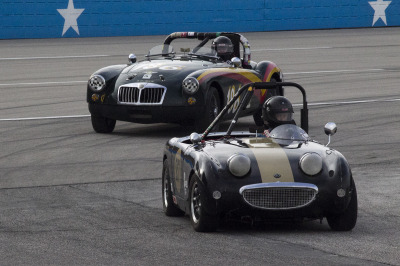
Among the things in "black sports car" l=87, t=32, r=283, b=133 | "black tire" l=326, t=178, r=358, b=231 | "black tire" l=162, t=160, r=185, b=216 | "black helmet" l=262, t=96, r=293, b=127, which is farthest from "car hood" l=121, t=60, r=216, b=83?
"black tire" l=326, t=178, r=358, b=231

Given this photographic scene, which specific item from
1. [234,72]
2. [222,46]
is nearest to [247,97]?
[234,72]

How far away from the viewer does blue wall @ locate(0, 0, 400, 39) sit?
37.7 metres

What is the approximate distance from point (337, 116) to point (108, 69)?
13.0ft

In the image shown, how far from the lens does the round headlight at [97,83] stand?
14.9 metres

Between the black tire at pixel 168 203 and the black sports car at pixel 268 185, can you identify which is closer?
the black sports car at pixel 268 185

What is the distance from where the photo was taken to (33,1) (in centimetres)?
3747

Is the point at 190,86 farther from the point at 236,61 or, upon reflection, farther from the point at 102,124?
the point at 102,124

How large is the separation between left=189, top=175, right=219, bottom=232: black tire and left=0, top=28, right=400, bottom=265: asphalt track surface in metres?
0.08

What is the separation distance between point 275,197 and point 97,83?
7.51m

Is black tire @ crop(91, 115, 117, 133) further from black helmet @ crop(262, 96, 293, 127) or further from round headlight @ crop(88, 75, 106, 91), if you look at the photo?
black helmet @ crop(262, 96, 293, 127)

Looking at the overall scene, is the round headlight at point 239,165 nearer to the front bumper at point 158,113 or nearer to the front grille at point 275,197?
the front grille at point 275,197

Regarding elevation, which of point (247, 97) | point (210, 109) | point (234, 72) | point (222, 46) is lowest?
point (210, 109)

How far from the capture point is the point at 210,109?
576 inches

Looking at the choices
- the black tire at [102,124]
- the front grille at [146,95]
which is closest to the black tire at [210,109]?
the front grille at [146,95]
